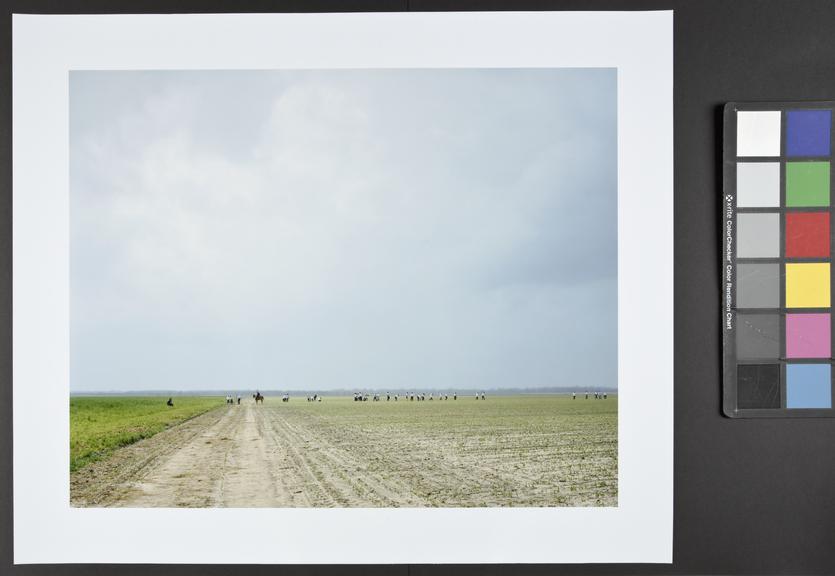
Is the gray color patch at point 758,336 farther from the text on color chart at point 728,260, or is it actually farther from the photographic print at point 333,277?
the photographic print at point 333,277

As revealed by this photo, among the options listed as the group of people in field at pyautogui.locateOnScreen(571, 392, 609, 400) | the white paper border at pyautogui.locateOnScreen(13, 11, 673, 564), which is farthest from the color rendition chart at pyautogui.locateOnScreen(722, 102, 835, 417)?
the group of people in field at pyautogui.locateOnScreen(571, 392, 609, 400)

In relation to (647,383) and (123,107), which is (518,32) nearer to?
(647,383)

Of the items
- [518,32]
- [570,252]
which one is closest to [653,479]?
[570,252]

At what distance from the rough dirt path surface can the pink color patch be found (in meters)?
1.83

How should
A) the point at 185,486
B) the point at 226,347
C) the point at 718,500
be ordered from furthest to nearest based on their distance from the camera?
Answer: the point at 226,347 < the point at 185,486 < the point at 718,500

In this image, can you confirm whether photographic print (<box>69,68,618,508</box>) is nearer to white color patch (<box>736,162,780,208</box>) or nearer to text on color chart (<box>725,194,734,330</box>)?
text on color chart (<box>725,194,734,330</box>)

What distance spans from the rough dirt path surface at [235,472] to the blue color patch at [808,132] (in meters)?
2.36

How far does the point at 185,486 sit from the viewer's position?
9.07 ft

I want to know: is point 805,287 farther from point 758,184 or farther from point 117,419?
point 117,419

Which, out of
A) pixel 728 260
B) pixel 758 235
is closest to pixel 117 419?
pixel 728 260

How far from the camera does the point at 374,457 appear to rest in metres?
3.74

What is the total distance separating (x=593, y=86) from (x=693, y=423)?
5.47ft

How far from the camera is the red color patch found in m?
2.54

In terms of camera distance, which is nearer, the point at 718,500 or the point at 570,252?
the point at 718,500
